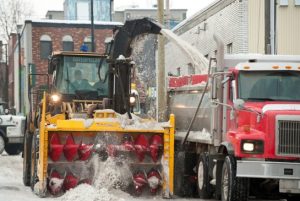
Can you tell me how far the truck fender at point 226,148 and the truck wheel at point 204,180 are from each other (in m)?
0.86

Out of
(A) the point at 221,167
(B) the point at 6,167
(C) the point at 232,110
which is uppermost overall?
(C) the point at 232,110

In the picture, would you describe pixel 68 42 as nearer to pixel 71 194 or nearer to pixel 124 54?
pixel 124 54

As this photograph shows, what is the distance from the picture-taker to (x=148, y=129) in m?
12.5

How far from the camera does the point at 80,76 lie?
1484 centimetres

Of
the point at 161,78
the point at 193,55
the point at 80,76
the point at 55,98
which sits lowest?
the point at 55,98

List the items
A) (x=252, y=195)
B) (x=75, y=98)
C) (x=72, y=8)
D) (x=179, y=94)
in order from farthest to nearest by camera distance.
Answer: (x=72, y=8) → (x=179, y=94) → (x=75, y=98) → (x=252, y=195)

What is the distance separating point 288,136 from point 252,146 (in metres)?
0.57

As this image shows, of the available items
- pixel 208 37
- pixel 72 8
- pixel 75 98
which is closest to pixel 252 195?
pixel 75 98

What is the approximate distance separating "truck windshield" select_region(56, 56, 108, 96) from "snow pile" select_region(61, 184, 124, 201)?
11.0 feet

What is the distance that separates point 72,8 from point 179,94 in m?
49.1

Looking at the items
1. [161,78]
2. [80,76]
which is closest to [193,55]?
[80,76]

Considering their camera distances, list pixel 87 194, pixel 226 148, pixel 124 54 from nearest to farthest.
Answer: pixel 87 194
pixel 226 148
pixel 124 54

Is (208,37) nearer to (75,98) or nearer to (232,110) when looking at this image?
(75,98)

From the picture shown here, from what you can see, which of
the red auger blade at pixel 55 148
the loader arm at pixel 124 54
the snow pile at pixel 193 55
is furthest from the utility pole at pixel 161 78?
the red auger blade at pixel 55 148
